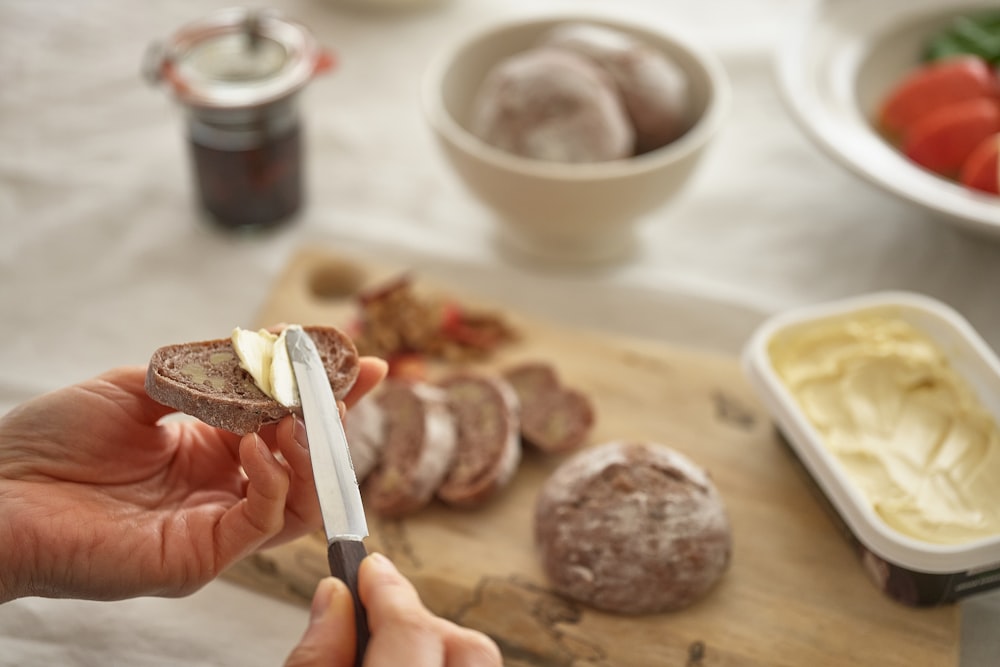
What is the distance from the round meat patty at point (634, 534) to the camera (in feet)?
6.05

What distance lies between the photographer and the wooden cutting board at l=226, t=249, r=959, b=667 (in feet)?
6.02

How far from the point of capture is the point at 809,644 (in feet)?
6.03

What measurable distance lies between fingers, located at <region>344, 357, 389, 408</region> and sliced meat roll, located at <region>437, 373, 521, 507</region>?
42 centimetres

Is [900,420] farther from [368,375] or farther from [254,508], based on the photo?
[254,508]

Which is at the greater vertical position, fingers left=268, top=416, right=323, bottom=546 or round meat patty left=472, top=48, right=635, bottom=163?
round meat patty left=472, top=48, right=635, bottom=163

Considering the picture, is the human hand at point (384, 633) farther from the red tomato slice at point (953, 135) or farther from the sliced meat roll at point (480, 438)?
the red tomato slice at point (953, 135)

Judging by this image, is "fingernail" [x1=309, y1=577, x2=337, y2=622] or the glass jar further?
the glass jar

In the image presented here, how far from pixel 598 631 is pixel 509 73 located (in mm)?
1355

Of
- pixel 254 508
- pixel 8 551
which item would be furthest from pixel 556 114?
pixel 8 551

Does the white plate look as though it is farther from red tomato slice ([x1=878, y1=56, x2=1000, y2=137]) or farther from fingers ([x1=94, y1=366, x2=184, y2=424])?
fingers ([x1=94, y1=366, x2=184, y2=424])

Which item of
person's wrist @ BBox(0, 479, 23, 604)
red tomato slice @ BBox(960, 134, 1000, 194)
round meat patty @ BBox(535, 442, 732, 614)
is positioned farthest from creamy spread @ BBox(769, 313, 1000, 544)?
person's wrist @ BBox(0, 479, 23, 604)

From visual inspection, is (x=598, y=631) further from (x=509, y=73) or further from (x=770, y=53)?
(x=770, y=53)

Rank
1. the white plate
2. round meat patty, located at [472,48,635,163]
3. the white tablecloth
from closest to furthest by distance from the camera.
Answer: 1. the white plate
2. round meat patty, located at [472,48,635,163]
3. the white tablecloth

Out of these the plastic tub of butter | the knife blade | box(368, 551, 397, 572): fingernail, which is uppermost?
the knife blade
